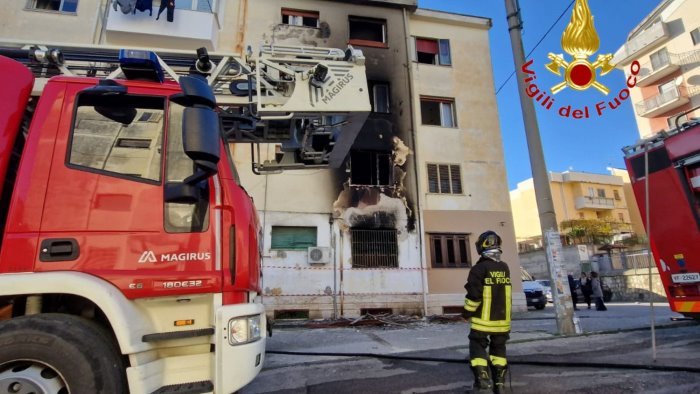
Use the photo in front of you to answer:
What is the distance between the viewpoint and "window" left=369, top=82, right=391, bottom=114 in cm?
1466

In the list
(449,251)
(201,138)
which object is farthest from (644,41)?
(201,138)

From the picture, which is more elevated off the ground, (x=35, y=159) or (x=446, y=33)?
(x=446, y=33)

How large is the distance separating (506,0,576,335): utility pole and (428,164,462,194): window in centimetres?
598

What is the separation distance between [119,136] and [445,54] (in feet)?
51.3

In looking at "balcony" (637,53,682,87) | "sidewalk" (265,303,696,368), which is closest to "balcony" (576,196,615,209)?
"balcony" (637,53,682,87)

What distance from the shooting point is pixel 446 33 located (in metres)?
16.7

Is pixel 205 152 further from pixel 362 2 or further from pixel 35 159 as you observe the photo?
pixel 362 2

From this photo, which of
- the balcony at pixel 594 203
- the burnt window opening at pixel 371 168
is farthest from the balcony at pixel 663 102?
the burnt window opening at pixel 371 168

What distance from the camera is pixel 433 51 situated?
53.9 ft

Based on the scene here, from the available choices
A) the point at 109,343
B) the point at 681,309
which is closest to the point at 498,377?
the point at 109,343

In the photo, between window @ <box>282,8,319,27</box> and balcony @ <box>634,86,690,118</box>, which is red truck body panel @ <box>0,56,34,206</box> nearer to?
window @ <box>282,8,319,27</box>

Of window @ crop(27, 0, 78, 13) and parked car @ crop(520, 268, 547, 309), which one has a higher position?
window @ crop(27, 0, 78, 13)

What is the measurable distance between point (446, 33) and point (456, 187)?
6.93 metres

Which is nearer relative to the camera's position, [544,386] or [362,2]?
[544,386]
